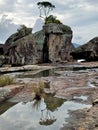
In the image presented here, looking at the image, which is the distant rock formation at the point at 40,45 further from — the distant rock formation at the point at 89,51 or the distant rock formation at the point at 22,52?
the distant rock formation at the point at 89,51

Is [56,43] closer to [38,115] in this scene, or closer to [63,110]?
[63,110]

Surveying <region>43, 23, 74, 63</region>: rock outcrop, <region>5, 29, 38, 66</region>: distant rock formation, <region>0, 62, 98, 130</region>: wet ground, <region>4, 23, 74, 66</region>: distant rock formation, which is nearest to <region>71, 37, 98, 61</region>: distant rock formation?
<region>4, 23, 74, 66</region>: distant rock formation

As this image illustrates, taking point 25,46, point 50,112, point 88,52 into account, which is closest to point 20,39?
point 25,46

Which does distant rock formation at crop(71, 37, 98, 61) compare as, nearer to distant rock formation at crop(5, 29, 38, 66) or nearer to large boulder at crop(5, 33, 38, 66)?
distant rock formation at crop(5, 29, 38, 66)

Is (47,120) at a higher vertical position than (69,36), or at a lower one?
lower

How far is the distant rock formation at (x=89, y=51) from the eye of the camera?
7288 cm

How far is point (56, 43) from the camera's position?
236 feet

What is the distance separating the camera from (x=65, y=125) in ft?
44.5

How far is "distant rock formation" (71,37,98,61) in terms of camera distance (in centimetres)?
7288

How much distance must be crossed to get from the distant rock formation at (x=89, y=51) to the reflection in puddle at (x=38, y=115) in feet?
175

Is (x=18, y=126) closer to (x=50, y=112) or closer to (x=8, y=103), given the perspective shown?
(x=50, y=112)

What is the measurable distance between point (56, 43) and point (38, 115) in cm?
5638

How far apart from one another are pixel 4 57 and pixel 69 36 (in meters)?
19.1

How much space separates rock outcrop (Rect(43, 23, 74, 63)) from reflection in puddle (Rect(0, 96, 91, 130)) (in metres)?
50.4
